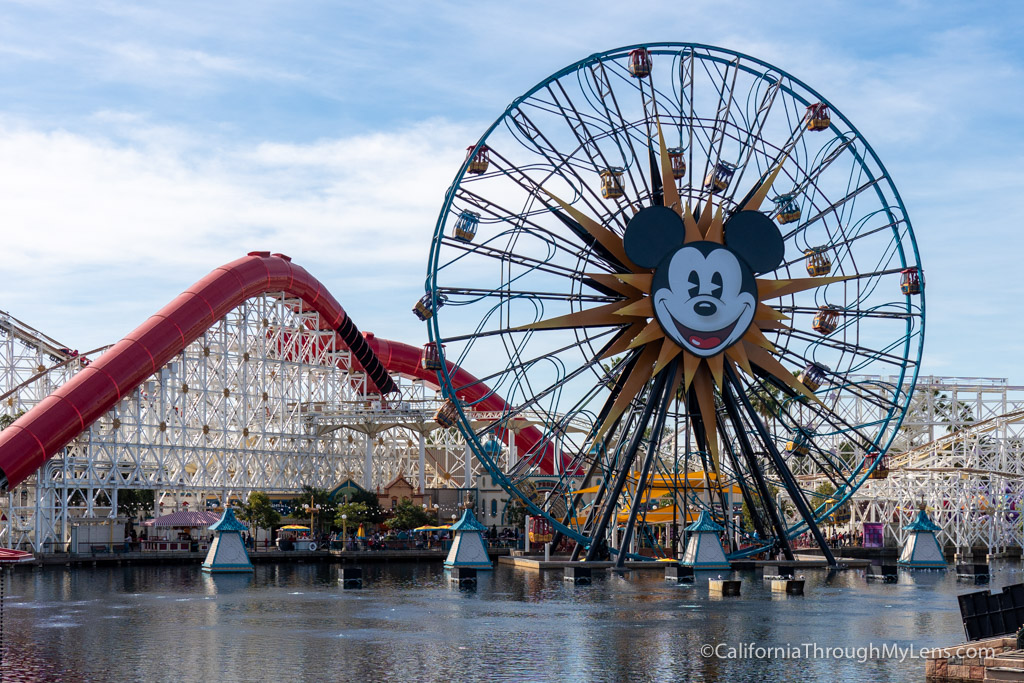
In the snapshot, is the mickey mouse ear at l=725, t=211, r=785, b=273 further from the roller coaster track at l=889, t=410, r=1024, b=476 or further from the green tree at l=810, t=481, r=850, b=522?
the green tree at l=810, t=481, r=850, b=522

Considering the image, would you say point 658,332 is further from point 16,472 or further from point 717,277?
point 16,472

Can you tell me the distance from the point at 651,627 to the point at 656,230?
63.2ft

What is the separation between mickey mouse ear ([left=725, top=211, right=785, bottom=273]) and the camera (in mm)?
50406

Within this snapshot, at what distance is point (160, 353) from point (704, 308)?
28922 mm

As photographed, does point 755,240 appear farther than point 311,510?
No

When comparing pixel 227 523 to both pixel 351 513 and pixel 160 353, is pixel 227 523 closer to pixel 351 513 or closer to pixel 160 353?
pixel 160 353

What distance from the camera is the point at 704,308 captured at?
49688 millimetres


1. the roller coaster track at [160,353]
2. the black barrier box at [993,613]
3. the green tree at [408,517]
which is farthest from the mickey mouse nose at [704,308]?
the green tree at [408,517]

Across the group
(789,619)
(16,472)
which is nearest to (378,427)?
(16,472)

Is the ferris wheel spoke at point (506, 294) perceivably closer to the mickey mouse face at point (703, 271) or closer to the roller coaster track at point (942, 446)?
the mickey mouse face at point (703, 271)

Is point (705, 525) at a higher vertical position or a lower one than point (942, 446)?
lower

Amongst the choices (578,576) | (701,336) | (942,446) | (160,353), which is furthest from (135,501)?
(942,446)

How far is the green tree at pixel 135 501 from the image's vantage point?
7838cm

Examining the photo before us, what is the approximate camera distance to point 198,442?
7194 cm
